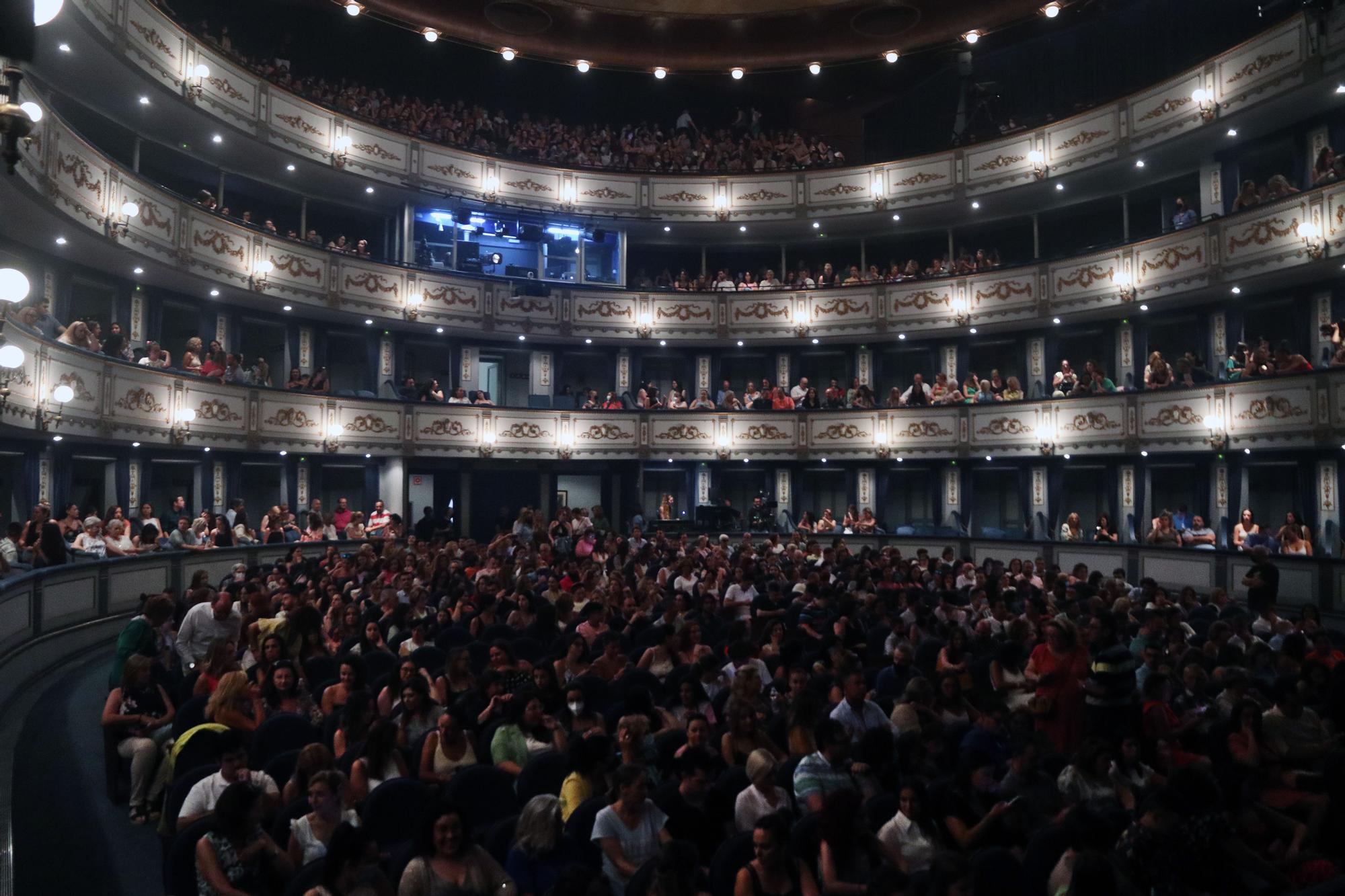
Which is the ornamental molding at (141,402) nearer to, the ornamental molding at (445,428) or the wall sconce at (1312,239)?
the ornamental molding at (445,428)

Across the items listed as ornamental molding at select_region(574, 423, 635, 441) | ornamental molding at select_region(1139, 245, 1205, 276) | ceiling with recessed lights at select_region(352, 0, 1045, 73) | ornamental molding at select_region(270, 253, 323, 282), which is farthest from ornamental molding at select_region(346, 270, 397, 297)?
Answer: ornamental molding at select_region(1139, 245, 1205, 276)

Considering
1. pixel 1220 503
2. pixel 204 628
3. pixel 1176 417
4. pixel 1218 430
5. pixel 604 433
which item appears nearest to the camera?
pixel 204 628

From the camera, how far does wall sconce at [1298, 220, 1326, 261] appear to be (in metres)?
16.9

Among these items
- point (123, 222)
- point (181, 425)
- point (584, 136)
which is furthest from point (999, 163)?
point (181, 425)

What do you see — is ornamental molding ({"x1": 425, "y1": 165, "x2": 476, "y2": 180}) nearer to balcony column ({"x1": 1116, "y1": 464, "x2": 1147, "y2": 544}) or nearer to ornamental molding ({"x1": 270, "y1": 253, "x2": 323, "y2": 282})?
ornamental molding ({"x1": 270, "y1": 253, "x2": 323, "y2": 282})

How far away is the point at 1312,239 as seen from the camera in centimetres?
1702

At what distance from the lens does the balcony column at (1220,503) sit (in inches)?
773

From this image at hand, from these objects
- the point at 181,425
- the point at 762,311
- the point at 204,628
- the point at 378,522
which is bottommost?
the point at 204,628

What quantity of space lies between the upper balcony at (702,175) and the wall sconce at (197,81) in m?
0.04

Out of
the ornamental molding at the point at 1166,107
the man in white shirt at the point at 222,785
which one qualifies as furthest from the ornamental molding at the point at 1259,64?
the man in white shirt at the point at 222,785

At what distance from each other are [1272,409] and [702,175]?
16.1 m

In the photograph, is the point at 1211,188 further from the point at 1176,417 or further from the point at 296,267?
the point at 296,267

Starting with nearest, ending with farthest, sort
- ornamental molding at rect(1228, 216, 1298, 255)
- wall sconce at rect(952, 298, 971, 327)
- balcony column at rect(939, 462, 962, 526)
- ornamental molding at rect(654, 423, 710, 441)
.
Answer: ornamental molding at rect(1228, 216, 1298, 255)
wall sconce at rect(952, 298, 971, 327)
balcony column at rect(939, 462, 962, 526)
ornamental molding at rect(654, 423, 710, 441)

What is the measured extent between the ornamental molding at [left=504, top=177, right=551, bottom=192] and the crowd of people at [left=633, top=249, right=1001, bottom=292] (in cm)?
386
